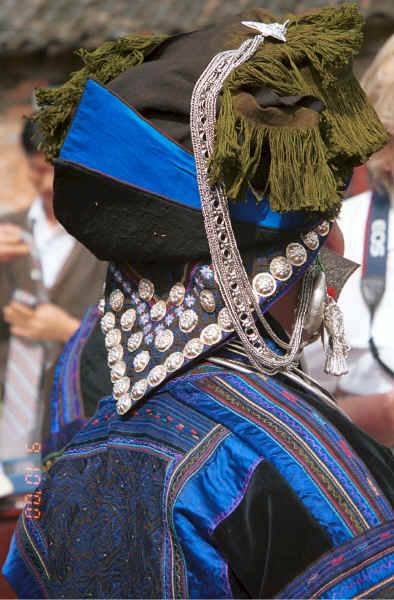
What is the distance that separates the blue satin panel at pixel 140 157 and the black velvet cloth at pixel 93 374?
865 millimetres

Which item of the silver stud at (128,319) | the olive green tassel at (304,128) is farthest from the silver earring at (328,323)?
the silver stud at (128,319)

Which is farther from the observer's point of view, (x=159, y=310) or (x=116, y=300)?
(x=116, y=300)

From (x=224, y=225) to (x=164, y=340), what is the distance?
24cm

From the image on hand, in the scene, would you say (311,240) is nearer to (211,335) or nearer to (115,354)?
(211,335)

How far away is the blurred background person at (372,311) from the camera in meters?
2.08

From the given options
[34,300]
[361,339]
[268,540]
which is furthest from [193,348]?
[34,300]

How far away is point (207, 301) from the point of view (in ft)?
4.20

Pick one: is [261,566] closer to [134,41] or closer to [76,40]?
[134,41]

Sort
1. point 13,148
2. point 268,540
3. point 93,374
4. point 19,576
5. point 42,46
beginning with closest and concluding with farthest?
point 268,540 → point 19,576 → point 93,374 → point 42,46 → point 13,148

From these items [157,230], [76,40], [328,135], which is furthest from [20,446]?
[76,40]

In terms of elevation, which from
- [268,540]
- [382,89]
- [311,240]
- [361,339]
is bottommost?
[268,540]

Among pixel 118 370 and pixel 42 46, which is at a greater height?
pixel 42 46

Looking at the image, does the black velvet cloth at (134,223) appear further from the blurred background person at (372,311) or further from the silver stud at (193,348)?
the blurred background person at (372,311)

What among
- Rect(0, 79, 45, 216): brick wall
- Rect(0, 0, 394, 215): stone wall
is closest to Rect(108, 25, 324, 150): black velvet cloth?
Rect(0, 0, 394, 215): stone wall
